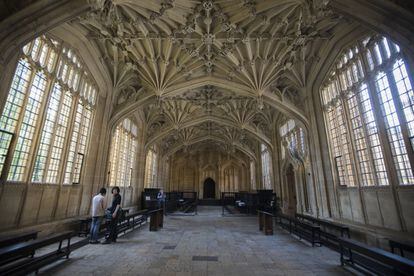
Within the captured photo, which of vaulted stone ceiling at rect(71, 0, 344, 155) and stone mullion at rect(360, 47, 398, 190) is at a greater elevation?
vaulted stone ceiling at rect(71, 0, 344, 155)

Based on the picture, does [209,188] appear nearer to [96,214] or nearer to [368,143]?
[96,214]

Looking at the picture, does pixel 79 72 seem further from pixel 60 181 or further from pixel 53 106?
pixel 60 181

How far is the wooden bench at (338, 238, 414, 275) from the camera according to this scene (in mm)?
3121

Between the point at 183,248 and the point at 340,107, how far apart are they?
27.0 ft

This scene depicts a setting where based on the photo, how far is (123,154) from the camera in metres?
13.8

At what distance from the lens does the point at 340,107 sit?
864 centimetres

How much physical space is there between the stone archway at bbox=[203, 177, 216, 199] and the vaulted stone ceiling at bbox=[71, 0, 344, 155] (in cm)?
1802

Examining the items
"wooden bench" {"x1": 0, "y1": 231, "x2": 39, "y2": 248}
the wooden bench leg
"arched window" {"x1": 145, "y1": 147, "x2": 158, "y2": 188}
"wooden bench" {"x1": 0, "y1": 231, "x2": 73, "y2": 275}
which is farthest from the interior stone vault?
"arched window" {"x1": 145, "y1": 147, "x2": 158, "y2": 188}

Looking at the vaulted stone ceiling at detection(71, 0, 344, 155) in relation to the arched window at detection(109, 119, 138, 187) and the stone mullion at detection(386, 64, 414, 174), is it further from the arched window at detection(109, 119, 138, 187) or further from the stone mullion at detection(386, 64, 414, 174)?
the stone mullion at detection(386, 64, 414, 174)

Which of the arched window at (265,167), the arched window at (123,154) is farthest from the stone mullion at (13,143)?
the arched window at (265,167)

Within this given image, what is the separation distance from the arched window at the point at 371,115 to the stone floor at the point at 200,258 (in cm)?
327

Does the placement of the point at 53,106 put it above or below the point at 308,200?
above

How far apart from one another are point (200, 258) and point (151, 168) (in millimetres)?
16190

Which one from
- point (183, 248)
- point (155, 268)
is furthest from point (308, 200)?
point (155, 268)
